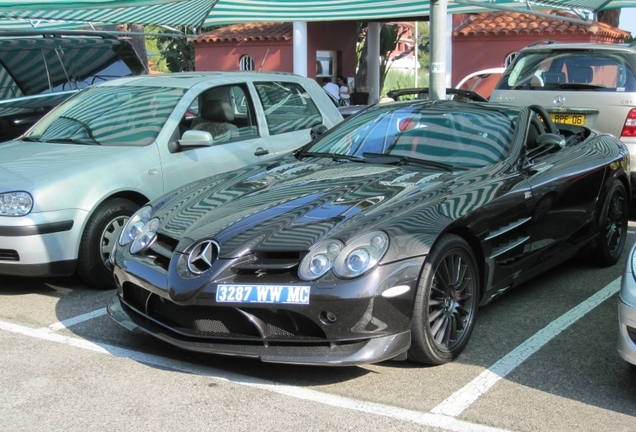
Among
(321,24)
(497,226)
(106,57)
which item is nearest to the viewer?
(497,226)

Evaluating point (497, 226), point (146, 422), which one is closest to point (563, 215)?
point (497, 226)

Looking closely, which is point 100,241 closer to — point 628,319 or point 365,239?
point 365,239

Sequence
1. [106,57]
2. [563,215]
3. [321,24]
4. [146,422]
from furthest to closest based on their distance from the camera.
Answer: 1. [321,24]
2. [106,57]
3. [563,215]
4. [146,422]

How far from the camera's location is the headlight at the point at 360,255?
388cm

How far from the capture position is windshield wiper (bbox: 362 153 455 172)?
505 centimetres

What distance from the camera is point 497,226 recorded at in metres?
4.68

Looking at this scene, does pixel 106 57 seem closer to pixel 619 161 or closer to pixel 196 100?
pixel 196 100

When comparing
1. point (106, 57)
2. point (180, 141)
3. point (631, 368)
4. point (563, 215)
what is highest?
point (106, 57)

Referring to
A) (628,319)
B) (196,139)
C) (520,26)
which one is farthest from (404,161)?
(520,26)

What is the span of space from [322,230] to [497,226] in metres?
1.19

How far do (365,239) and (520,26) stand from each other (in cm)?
1655

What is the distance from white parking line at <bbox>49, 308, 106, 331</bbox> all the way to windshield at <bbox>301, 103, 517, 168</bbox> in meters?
1.81

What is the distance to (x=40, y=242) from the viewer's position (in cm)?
540

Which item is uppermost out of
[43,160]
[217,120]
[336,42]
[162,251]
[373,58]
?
[336,42]
